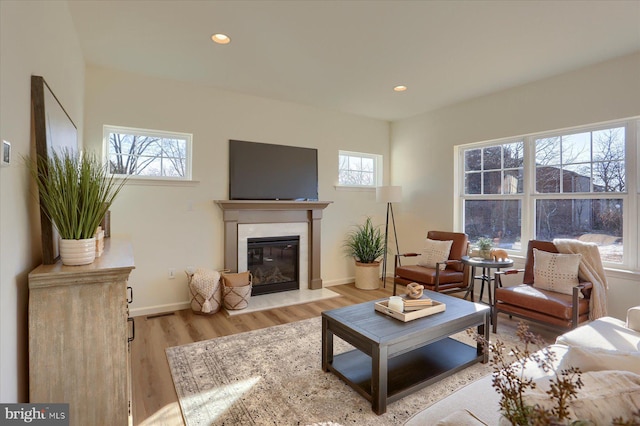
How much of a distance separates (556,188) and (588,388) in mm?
3543

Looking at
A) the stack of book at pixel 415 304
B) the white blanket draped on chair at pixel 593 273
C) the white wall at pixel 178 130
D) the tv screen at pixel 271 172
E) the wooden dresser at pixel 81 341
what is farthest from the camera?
the tv screen at pixel 271 172

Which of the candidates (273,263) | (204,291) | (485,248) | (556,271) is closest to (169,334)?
(204,291)

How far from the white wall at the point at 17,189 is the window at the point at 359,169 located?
398 cm

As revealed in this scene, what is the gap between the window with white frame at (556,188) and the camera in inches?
129

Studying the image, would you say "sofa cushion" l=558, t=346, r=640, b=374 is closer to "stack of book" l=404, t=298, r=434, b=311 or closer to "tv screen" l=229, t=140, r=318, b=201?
"stack of book" l=404, t=298, r=434, b=311

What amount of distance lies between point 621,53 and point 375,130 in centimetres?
315

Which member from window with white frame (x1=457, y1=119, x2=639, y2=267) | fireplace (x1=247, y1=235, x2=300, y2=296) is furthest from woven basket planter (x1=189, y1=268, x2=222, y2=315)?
window with white frame (x1=457, y1=119, x2=639, y2=267)

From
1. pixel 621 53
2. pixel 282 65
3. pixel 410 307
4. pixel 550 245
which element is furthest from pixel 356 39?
pixel 550 245

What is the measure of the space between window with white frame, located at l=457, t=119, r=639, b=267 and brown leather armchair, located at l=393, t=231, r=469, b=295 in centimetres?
48

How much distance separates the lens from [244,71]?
351 centimetres

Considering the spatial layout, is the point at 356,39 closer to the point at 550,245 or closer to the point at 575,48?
the point at 575,48

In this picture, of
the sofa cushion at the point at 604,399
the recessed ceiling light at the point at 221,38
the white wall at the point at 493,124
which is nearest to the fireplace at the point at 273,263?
the white wall at the point at 493,124

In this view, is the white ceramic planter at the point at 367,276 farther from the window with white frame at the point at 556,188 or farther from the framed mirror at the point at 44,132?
the framed mirror at the point at 44,132

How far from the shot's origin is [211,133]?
4.04 metres
